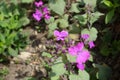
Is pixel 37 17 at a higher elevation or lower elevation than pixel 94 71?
higher

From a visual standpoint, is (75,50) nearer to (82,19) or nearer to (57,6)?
(82,19)

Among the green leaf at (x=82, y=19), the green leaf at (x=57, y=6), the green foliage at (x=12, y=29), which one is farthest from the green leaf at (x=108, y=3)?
the green foliage at (x=12, y=29)

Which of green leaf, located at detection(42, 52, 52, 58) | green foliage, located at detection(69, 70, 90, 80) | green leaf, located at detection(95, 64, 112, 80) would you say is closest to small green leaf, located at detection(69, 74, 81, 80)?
green foliage, located at detection(69, 70, 90, 80)

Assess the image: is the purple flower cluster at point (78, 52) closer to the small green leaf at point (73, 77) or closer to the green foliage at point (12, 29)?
the small green leaf at point (73, 77)

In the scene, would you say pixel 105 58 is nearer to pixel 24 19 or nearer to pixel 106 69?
pixel 106 69

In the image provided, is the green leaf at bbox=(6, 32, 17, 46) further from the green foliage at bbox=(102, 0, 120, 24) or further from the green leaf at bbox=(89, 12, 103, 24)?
the green foliage at bbox=(102, 0, 120, 24)

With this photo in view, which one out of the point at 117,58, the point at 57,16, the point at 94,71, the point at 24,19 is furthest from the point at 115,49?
the point at 24,19

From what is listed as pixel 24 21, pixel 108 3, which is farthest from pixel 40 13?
pixel 108 3
